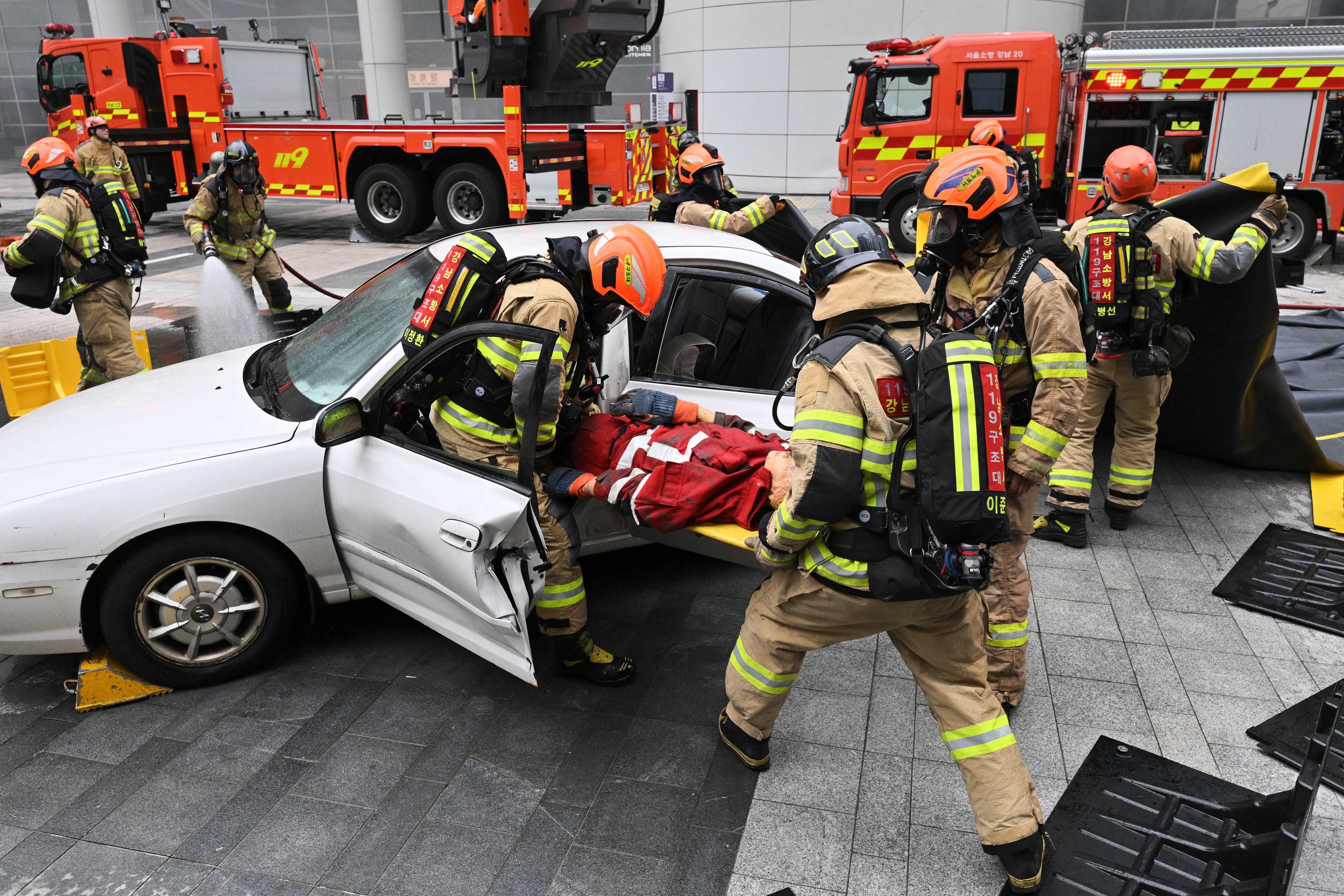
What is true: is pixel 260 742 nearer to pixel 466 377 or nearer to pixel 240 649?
pixel 240 649

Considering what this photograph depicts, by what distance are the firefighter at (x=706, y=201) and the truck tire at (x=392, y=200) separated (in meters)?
7.34

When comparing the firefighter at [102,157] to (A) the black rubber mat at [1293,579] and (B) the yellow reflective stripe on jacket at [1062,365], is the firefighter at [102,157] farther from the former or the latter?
(A) the black rubber mat at [1293,579]

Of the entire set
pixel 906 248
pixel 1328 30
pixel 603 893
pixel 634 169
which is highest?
pixel 1328 30

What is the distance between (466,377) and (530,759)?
4.48ft

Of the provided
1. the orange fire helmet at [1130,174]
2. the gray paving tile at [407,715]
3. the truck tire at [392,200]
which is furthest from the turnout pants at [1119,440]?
the truck tire at [392,200]

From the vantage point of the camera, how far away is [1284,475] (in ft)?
18.9

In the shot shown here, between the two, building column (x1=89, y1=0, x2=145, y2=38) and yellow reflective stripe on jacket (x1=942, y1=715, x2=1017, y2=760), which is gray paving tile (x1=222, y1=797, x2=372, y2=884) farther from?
building column (x1=89, y1=0, x2=145, y2=38)

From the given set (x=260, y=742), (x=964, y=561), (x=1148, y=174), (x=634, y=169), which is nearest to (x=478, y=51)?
(x=634, y=169)

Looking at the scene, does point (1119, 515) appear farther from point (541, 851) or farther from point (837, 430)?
point (541, 851)

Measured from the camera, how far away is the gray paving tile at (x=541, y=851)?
276cm

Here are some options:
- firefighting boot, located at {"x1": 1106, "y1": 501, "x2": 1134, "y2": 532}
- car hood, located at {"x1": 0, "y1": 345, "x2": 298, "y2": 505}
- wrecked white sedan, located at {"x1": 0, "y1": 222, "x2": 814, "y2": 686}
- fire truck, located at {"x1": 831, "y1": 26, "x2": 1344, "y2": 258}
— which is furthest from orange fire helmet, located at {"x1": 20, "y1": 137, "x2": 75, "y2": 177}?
fire truck, located at {"x1": 831, "y1": 26, "x2": 1344, "y2": 258}

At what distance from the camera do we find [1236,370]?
17.7 feet

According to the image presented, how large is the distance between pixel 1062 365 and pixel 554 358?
1729 mm

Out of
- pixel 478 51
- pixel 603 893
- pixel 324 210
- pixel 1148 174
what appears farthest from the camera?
pixel 324 210
